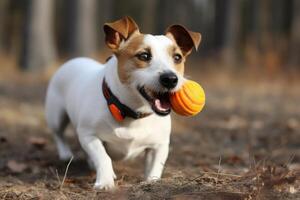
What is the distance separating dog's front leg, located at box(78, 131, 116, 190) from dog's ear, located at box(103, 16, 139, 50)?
0.71 meters

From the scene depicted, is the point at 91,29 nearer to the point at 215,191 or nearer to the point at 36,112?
the point at 36,112

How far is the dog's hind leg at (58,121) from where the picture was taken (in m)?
5.88

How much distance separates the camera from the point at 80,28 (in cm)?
1540

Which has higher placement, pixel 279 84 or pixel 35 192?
pixel 279 84

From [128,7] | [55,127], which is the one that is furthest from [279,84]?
[128,7]

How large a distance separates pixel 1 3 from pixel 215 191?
25282 millimetres

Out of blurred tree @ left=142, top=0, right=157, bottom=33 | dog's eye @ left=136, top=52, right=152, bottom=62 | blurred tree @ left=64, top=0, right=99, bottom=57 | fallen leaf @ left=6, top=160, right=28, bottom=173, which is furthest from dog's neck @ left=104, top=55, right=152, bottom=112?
blurred tree @ left=142, top=0, right=157, bottom=33

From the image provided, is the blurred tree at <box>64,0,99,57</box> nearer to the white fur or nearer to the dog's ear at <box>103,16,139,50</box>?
the white fur

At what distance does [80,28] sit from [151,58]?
11284 millimetres

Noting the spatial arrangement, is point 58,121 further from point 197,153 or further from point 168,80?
point 168,80

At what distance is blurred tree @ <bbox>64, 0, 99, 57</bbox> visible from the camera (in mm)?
15109

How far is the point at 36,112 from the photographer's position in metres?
8.80

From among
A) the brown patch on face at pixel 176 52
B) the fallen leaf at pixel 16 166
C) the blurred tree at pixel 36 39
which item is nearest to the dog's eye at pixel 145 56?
the brown patch on face at pixel 176 52

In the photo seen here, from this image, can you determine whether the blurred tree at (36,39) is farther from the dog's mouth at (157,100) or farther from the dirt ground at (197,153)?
the dog's mouth at (157,100)
